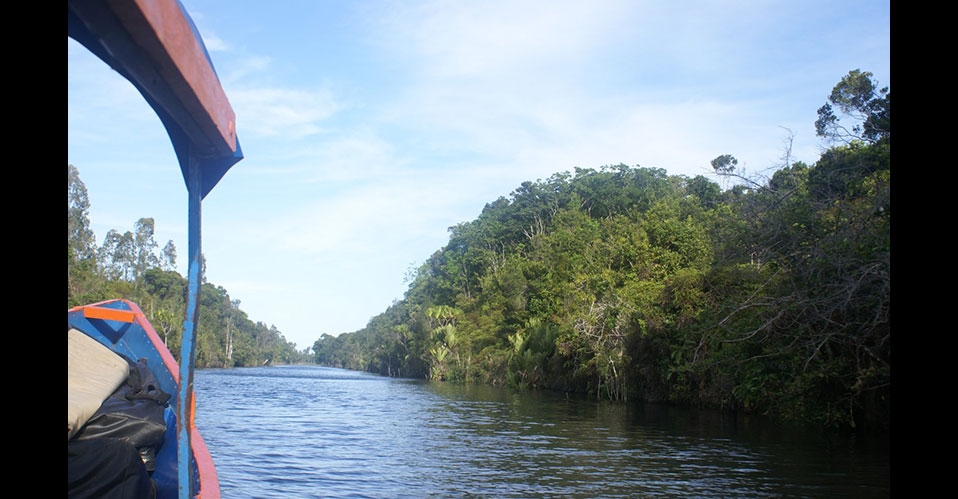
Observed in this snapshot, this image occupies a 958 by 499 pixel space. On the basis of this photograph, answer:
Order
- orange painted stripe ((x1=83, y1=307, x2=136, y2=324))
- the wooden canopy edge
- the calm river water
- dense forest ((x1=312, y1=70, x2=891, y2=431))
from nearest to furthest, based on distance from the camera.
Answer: the wooden canopy edge, orange painted stripe ((x1=83, y1=307, x2=136, y2=324)), the calm river water, dense forest ((x1=312, y1=70, x2=891, y2=431))

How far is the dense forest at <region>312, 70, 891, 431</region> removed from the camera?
43.8 feet

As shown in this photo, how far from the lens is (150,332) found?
26.1ft

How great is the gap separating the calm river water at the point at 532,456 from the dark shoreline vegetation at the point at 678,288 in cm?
138

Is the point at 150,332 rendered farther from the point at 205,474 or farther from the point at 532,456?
the point at 532,456

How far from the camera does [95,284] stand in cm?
4431

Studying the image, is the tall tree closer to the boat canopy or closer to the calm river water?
the calm river water

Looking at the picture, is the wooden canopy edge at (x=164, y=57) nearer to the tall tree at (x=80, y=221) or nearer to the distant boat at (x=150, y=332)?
the distant boat at (x=150, y=332)

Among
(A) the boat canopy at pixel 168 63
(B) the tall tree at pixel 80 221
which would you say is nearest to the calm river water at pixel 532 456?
(A) the boat canopy at pixel 168 63

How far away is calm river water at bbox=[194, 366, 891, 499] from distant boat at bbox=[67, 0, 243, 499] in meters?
2.60

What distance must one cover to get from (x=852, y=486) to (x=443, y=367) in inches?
1678

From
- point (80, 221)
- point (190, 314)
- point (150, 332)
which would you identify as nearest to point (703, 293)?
point (150, 332)

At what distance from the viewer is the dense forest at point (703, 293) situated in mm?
13339

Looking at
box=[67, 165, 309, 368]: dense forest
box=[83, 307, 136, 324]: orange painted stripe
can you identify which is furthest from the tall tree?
box=[83, 307, 136, 324]: orange painted stripe
